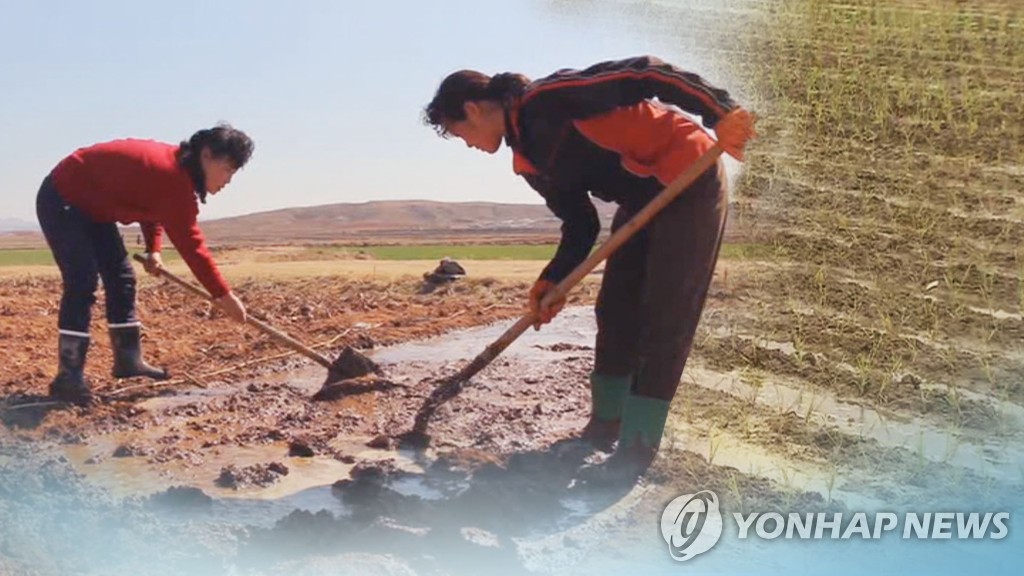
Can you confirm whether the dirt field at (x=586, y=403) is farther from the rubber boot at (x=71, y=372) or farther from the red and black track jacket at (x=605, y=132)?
the red and black track jacket at (x=605, y=132)

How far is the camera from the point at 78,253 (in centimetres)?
350

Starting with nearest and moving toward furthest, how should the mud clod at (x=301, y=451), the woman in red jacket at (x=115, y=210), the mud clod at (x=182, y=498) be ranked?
the mud clod at (x=182, y=498) < the mud clod at (x=301, y=451) < the woman in red jacket at (x=115, y=210)

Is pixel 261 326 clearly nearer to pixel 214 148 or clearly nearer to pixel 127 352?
pixel 127 352

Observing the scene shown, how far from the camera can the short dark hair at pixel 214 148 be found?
3.02 m

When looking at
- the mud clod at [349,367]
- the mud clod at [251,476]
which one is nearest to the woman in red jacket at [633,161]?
the mud clod at [251,476]

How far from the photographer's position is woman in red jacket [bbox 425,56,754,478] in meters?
2.87

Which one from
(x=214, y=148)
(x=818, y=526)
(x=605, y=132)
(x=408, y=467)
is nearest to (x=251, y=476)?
(x=408, y=467)

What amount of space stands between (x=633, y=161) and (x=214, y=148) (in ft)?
3.60

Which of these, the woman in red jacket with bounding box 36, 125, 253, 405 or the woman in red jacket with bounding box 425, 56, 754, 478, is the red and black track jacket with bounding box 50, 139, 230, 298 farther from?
the woman in red jacket with bounding box 425, 56, 754, 478

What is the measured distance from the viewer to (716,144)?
114 inches

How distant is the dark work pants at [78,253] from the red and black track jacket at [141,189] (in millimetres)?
44

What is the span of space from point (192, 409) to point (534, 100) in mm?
1490

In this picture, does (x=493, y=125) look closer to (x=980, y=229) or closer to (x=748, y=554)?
(x=748, y=554)

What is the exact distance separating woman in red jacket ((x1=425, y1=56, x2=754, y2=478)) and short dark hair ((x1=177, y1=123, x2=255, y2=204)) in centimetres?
51
